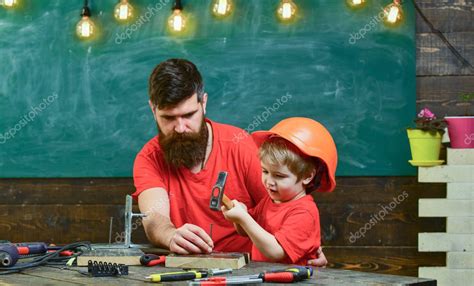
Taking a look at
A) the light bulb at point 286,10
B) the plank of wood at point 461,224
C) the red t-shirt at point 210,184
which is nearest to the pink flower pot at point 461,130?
the plank of wood at point 461,224

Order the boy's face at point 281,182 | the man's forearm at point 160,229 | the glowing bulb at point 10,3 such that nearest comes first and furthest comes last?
the boy's face at point 281,182
the man's forearm at point 160,229
the glowing bulb at point 10,3

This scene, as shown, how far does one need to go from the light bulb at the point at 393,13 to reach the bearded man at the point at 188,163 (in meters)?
1.37

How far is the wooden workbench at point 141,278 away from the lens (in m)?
1.87

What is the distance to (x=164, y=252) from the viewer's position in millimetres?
2652

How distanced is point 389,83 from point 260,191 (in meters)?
1.40

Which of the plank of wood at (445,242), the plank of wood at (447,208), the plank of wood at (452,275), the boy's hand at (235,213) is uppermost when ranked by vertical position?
the boy's hand at (235,213)

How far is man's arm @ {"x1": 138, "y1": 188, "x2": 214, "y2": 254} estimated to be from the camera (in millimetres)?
2451

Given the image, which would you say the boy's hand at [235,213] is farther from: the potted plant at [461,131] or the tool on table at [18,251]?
the potted plant at [461,131]

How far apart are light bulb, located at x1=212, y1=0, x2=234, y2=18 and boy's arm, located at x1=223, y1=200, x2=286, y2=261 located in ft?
7.31

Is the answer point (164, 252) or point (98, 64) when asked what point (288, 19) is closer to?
point (98, 64)

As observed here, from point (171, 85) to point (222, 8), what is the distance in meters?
1.42

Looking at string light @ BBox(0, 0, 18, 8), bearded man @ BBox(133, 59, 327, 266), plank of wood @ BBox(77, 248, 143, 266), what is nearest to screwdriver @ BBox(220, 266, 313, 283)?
plank of wood @ BBox(77, 248, 143, 266)

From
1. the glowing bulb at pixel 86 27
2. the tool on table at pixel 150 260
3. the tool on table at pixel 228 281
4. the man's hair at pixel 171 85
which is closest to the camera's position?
the tool on table at pixel 228 281

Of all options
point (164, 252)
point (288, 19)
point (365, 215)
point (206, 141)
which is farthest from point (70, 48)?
point (164, 252)
